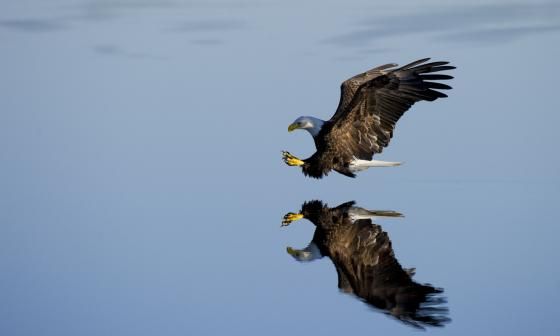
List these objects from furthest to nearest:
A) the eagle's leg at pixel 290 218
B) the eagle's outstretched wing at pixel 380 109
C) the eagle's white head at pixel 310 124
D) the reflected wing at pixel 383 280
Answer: the eagle's white head at pixel 310 124 < the eagle's outstretched wing at pixel 380 109 < the eagle's leg at pixel 290 218 < the reflected wing at pixel 383 280

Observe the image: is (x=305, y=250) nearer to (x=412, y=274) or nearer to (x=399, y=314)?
(x=412, y=274)

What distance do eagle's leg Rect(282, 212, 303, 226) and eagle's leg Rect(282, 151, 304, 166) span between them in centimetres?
121

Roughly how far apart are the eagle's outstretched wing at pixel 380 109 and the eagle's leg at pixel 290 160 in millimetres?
309

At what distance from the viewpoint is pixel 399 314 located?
189 inches

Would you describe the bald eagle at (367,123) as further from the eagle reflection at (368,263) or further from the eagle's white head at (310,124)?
the eagle reflection at (368,263)

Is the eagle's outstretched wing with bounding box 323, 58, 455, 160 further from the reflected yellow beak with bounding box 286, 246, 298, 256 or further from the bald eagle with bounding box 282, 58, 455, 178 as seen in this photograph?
the reflected yellow beak with bounding box 286, 246, 298, 256

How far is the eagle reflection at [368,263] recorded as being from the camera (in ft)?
16.0

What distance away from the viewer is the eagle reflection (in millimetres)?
4883

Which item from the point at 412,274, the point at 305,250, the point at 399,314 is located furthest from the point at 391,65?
the point at 399,314

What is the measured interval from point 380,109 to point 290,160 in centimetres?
93

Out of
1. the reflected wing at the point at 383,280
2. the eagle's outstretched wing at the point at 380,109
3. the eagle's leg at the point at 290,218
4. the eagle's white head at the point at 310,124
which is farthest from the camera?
the eagle's white head at the point at 310,124

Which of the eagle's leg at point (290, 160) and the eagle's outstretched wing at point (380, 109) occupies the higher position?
the eagle's outstretched wing at point (380, 109)

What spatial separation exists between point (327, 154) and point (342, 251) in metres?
2.65

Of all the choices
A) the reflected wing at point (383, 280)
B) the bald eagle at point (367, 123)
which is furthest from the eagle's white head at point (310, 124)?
the reflected wing at point (383, 280)
